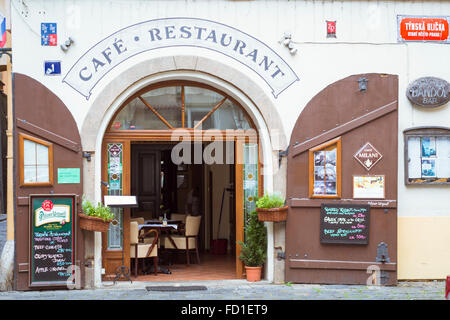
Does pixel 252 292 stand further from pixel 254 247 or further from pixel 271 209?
pixel 271 209

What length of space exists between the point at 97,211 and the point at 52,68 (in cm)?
209

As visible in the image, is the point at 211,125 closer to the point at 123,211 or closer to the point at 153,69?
the point at 153,69

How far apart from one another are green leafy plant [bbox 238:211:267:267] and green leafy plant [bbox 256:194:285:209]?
353 millimetres

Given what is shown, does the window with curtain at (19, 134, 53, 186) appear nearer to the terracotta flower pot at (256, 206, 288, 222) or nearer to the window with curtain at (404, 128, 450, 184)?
the terracotta flower pot at (256, 206, 288, 222)

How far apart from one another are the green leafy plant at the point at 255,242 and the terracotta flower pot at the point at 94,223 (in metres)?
2.08

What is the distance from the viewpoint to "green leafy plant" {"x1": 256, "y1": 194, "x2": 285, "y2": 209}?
8495 mm

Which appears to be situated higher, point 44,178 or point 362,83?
point 362,83

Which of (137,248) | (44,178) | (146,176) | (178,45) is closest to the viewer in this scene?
(44,178)

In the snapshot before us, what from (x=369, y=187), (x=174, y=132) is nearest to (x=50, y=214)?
(x=174, y=132)

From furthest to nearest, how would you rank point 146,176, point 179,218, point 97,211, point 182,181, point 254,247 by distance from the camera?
point 182,181, point 146,176, point 179,218, point 254,247, point 97,211

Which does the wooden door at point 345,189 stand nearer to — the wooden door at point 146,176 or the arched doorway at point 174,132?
the arched doorway at point 174,132

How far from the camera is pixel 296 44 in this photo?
28.7ft
